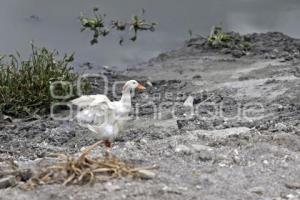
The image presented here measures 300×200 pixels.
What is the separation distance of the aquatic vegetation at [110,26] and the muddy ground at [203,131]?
0.63m

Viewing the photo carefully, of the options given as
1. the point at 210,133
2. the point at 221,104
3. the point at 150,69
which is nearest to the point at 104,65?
the point at 150,69

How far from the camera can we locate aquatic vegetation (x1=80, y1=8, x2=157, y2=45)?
13633 millimetres

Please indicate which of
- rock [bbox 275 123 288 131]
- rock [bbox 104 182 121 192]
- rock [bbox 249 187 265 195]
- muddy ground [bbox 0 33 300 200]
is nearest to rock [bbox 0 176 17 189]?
muddy ground [bbox 0 33 300 200]

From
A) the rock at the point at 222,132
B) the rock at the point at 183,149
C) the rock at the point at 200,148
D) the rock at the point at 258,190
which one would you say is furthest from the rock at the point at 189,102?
the rock at the point at 258,190

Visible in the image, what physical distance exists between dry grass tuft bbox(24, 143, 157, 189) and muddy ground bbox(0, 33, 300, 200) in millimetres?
77

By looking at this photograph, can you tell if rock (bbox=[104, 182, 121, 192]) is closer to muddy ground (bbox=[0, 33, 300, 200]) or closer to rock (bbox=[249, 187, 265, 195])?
muddy ground (bbox=[0, 33, 300, 200])

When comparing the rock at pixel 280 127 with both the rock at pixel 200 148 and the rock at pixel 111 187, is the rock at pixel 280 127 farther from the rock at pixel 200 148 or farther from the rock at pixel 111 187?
the rock at pixel 111 187

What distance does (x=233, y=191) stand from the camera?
230 inches

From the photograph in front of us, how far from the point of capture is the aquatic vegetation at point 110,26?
44.7 ft

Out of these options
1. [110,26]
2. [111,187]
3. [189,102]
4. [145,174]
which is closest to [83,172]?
[111,187]

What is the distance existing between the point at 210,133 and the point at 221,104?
2244mm

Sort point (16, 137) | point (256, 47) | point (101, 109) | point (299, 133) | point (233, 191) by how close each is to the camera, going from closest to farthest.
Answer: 1. point (233, 191)
2. point (101, 109)
3. point (299, 133)
4. point (16, 137)
5. point (256, 47)

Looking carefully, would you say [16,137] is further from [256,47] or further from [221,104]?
[256,47]

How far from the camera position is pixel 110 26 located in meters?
14.1
